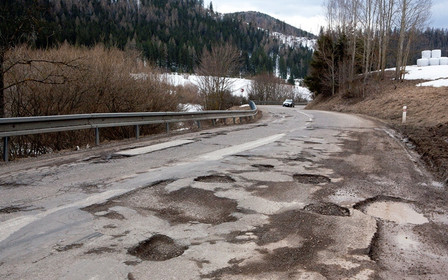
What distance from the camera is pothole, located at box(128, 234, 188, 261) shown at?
3131mm

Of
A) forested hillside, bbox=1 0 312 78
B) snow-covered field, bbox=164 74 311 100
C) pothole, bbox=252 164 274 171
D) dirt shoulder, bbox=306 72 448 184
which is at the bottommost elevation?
pothole, bbox=252 164 274 171

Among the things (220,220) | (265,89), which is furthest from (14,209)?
(265,89)

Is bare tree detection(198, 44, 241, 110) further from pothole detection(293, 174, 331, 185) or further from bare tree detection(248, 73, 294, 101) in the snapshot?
bare tree detection(248, 73, 294, 101)

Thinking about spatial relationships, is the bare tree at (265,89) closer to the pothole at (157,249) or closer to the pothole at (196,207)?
the pothole at (196,207)

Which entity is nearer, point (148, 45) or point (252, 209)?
point (252, 209)

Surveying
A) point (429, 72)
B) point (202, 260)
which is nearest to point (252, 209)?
point (202, 260)

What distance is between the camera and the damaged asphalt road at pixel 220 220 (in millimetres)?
2963

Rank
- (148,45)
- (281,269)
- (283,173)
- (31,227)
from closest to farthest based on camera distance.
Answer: (281,269), (31,227), (283,173), (148,45)

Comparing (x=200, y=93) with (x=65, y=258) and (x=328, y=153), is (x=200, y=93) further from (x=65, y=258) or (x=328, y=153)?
(x=65, y=258)

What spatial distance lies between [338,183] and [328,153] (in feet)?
9.89

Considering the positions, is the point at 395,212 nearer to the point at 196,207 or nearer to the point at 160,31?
the point at 196,207

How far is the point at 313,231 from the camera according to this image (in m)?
3.76

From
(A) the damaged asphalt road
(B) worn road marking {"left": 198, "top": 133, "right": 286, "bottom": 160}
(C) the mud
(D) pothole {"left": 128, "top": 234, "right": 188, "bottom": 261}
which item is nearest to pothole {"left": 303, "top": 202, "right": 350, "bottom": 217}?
(A) the damaged asphalt road

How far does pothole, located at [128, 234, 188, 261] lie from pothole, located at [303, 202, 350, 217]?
74.0 inches
